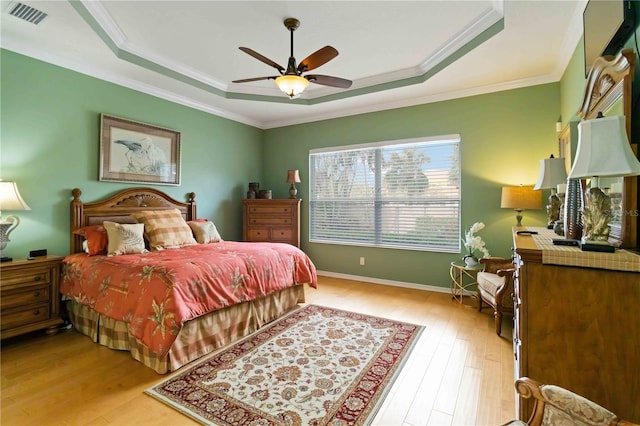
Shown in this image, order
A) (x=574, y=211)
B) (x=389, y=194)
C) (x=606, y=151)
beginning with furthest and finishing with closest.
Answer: (x=389, y=194), (x=574, y=211), (x=606, y=151)

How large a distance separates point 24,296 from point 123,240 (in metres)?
0.90

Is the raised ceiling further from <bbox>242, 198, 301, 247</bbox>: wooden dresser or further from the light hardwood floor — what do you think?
the light hardwood floor

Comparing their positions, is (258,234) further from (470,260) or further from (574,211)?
(574,211)

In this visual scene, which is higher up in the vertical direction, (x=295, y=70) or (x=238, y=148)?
(x=295, y=70)

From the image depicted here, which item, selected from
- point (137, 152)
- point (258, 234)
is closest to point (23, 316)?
point (137, 152)

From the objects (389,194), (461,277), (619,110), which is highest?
(619,110)

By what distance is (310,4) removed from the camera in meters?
2.56

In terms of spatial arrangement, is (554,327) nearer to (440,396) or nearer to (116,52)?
(440,396)

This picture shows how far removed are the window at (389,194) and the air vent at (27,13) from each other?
3658 millimetres

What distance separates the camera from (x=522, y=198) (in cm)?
340

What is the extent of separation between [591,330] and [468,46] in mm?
2872

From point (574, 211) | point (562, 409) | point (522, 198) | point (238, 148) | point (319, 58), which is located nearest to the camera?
point (562, 409)

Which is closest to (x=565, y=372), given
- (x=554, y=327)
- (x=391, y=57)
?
(x=554, y=327)

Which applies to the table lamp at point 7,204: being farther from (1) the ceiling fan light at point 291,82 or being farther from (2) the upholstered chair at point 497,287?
(2) the upholstered chair at point 497,287
